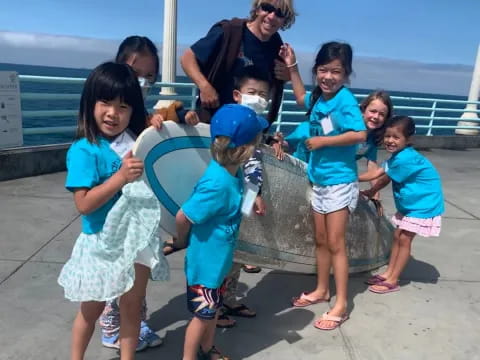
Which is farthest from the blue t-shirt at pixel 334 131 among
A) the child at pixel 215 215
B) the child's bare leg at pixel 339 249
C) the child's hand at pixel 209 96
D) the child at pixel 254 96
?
the child at pixel 215 215

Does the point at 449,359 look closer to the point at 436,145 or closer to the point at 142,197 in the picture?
the point at 142,197

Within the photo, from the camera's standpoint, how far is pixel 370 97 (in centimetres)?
351

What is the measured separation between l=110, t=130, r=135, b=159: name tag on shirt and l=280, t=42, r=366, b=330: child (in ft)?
4.10

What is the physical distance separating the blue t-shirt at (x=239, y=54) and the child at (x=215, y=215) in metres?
0.66

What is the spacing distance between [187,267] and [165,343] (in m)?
0.71

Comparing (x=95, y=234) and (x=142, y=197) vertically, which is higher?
(x=142, y=197)

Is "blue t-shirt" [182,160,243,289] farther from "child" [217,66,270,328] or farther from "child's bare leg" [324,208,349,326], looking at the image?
"child's bare leg" [324,208,349,326]

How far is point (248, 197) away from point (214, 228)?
230 mm

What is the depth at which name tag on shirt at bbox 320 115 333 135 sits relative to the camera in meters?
2.97

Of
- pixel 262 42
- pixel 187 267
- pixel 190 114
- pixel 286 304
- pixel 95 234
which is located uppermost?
pixel 262 42

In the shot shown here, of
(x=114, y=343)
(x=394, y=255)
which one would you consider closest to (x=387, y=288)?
(x=394, y=255)

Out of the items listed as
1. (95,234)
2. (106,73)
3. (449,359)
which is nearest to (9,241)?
(95,234)

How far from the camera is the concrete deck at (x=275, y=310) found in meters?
2.77

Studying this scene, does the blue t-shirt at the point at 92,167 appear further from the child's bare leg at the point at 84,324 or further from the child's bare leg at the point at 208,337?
the child's bare leg at the point at 208,337
